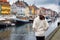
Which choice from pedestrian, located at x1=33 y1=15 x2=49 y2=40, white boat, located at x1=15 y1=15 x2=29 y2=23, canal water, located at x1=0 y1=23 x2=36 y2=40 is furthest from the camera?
white boat, located at x1=15 y1=15 x2=29 y2=23

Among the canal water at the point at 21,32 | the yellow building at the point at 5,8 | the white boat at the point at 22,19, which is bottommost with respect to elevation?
the canal water at the point at 21,32

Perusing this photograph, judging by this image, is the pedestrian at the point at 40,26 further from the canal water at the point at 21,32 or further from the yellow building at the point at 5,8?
the yellow building at the point at 5,8

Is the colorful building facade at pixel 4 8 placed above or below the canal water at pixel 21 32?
above

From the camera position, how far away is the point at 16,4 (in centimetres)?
682

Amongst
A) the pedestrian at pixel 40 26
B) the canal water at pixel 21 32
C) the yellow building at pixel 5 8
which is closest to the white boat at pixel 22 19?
A: the canal water at pixel 21 32

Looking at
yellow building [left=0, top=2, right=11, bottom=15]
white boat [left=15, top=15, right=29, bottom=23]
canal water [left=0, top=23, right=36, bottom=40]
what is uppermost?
yellow building [left=0, top=2, right=11, bottom=15]

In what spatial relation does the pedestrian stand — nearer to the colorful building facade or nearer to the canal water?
the canal water

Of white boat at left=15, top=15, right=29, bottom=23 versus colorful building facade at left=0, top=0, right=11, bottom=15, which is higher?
colorful building facade at left=0, top=0, right=11, bottom=15

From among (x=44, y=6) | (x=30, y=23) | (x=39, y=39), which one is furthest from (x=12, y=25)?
(x=39, y=39)

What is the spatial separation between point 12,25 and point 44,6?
1.14m

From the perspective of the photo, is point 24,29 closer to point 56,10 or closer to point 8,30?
point 8,30

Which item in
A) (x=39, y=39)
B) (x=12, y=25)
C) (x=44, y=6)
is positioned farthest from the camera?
(x=12, y=25)


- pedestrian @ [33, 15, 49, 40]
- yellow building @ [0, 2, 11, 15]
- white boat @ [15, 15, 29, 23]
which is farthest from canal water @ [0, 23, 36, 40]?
pedestrian @ [33, 15, 49, 40]

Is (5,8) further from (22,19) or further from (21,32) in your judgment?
(21,32)
